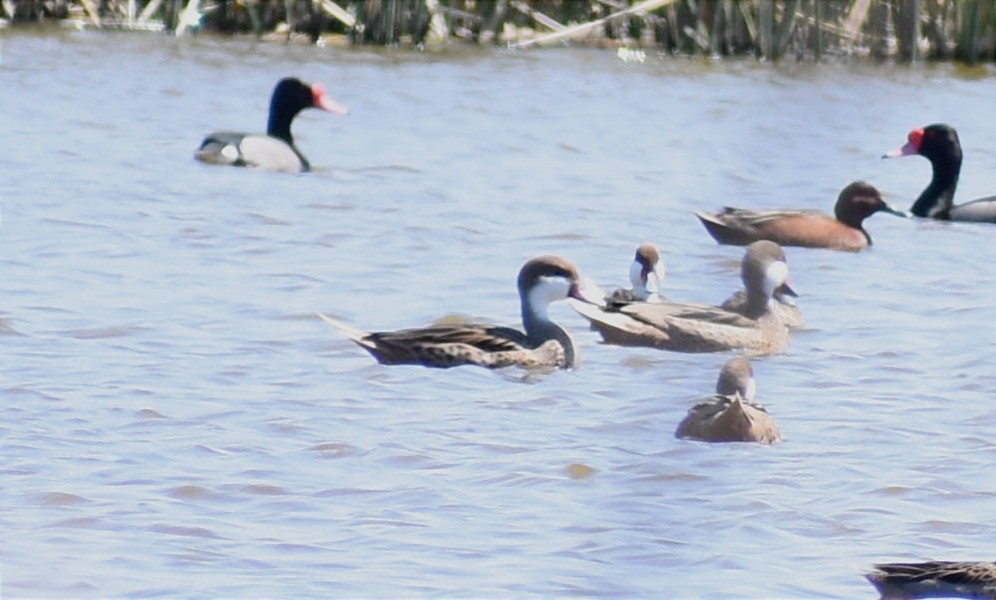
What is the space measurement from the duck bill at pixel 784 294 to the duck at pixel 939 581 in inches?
175

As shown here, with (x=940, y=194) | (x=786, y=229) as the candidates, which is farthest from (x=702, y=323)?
(x=940, y=194)

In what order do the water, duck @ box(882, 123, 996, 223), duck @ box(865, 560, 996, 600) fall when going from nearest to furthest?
duck @ box(865, 560, 996, 600) → the water → duck @ box(882, 123, 996, 223)

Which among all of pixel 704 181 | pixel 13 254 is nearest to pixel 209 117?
pixel 704 181

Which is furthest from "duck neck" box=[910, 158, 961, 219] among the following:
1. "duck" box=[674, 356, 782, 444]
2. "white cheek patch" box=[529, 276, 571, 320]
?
"duck" box=[674, 356, 782, 444]

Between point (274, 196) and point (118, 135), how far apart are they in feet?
7.95

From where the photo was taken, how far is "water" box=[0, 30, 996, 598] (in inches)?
172

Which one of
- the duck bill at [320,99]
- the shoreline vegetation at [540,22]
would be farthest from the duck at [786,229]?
the shoreline vegetation at [540,22]

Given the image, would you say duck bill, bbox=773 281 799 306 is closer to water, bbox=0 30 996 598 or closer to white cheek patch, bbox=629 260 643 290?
water, bbox=0 30 996 598

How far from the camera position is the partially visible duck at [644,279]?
823 cm

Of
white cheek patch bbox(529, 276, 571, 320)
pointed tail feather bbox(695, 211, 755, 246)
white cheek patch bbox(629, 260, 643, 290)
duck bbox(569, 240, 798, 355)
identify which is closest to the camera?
white cheek patch bbox(529, 276, 571, 320)

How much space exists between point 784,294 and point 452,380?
2.11m

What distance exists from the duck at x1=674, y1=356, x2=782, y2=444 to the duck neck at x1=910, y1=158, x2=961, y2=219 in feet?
20.6

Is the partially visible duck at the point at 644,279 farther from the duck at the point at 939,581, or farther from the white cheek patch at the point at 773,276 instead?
the duck at the point at 939,581

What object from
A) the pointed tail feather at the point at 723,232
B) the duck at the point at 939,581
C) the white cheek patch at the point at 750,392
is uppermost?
the duck at the point at 939,581
